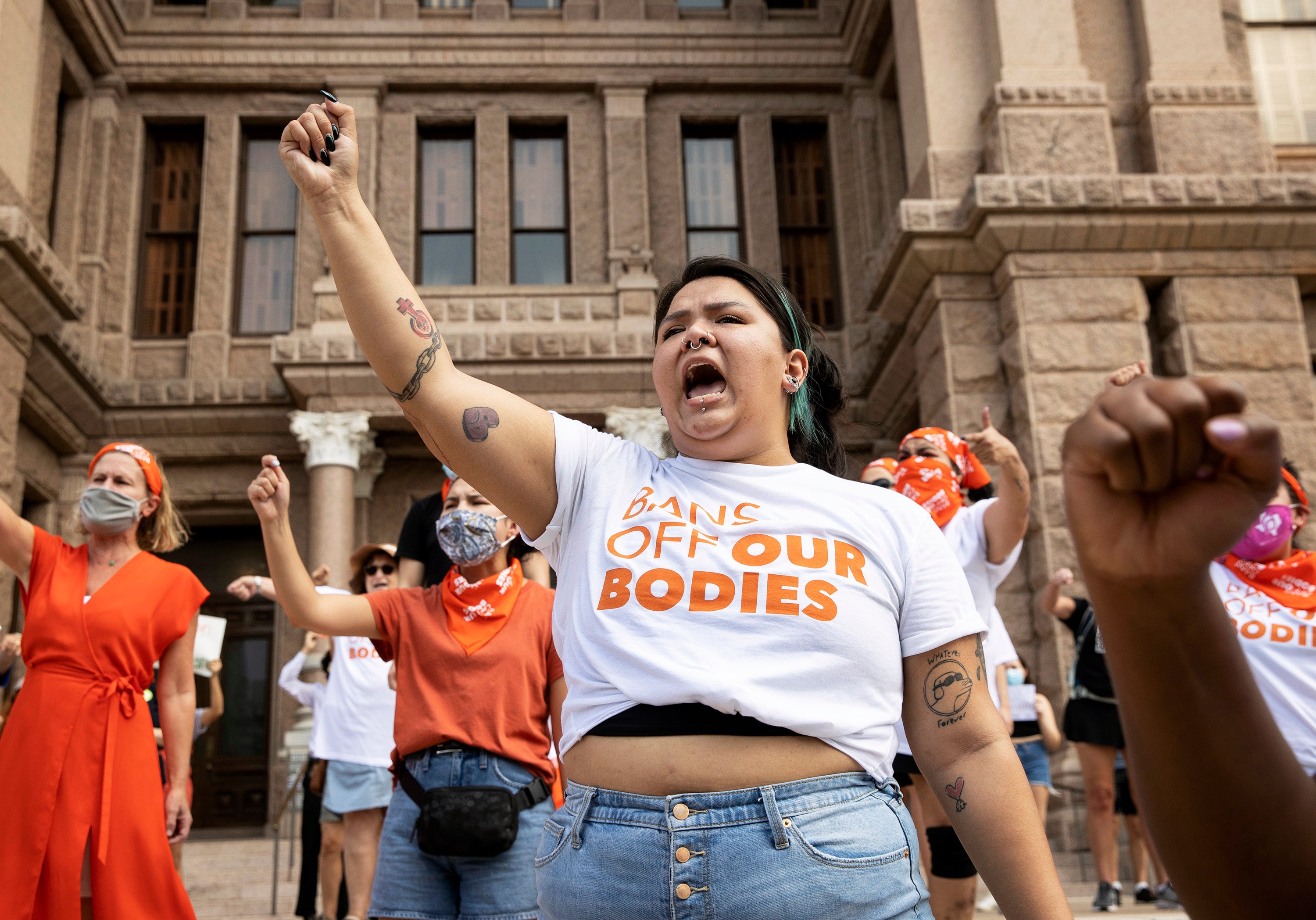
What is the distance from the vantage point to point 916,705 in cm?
192

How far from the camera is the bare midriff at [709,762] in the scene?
1644 mm

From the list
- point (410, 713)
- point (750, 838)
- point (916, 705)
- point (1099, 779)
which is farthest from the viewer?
point (1099, 779)

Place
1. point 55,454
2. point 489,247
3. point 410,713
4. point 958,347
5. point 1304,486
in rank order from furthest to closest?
point 489,247
point 55,454
point 958,347
point 1304,486
point 410,713

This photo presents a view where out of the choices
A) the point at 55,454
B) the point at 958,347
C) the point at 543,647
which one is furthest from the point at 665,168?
the point at 543,647

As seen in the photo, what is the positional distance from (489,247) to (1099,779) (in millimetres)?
10947

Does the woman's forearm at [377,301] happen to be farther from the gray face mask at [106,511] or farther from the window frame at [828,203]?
the window frame at [828,203]

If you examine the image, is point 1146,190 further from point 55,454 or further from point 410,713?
point 55,454

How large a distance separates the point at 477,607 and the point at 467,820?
677mm

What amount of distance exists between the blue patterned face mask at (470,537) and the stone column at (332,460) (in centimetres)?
942

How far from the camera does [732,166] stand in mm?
15930

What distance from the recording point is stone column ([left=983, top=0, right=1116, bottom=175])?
9750 millimetres

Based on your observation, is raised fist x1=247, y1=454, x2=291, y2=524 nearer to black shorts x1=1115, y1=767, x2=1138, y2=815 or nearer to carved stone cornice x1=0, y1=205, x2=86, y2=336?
black shorts x1=1115, y1=767, x2=1138, y2=815

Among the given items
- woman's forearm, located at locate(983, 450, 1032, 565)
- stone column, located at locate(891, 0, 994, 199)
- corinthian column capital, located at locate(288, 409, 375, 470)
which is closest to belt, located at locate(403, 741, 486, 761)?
woman's forearm, located at locate(983, 450, 1032, 565)

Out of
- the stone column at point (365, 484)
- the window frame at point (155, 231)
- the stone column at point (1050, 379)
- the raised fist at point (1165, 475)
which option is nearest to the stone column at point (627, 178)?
the stone column at point (365, 484)
